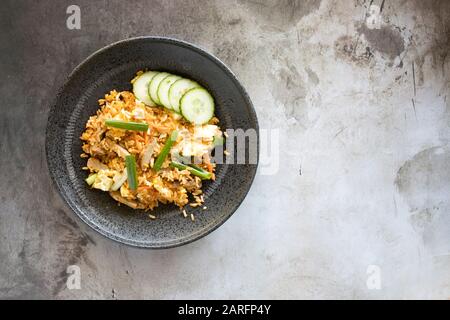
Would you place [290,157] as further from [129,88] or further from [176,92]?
[129,88]

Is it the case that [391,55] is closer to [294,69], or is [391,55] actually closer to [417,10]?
[417,10]

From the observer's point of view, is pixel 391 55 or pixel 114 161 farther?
pixel 391 55

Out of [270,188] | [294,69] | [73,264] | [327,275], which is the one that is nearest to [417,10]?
[294,69]

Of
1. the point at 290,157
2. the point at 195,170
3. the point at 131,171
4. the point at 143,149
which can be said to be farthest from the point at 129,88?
the point at 290,157

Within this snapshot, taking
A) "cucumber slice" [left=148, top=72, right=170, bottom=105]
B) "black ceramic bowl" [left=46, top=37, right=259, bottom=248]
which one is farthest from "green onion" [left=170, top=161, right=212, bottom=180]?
"cucumber slice" [left=148, top=72, right=170, bottom=105]

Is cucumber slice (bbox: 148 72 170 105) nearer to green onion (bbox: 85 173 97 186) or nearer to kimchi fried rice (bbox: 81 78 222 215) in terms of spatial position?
kimchi fried rice (bbox: 81 78 222 215)

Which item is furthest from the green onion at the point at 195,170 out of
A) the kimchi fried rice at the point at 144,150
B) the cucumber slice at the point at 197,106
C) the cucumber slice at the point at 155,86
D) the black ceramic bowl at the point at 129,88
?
the cucumber slice at the point at 155,86
